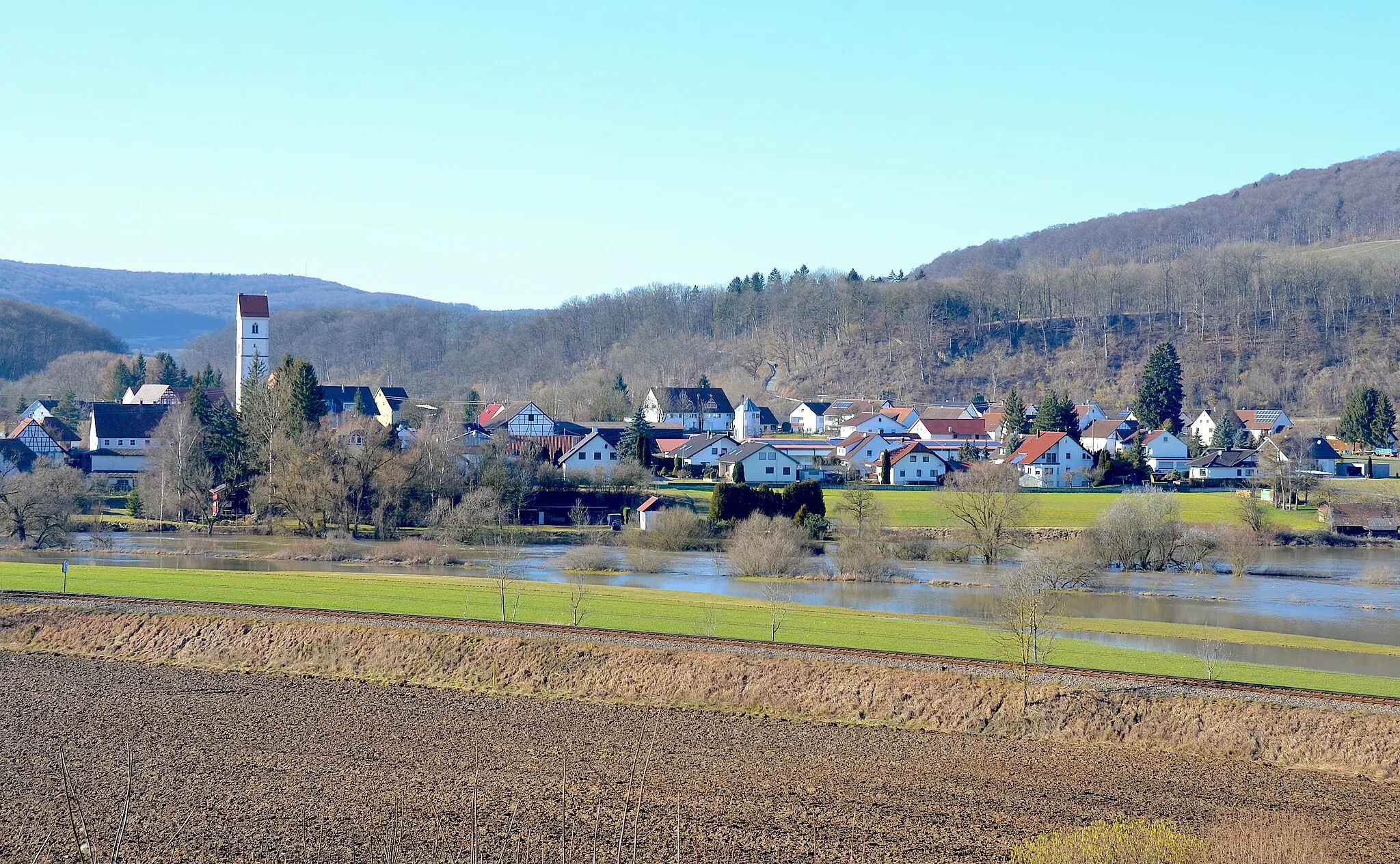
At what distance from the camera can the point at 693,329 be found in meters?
152

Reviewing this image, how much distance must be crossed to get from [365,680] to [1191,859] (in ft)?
48.0

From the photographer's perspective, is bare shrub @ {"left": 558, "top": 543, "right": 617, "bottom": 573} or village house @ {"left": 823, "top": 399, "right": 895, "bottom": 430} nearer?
bare shrub @ {"left": 558, "top": 543, "right": 617, "bottom": 573}

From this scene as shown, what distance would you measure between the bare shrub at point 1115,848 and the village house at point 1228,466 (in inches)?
2356

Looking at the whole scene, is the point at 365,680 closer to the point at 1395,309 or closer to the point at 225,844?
the point at 225,844

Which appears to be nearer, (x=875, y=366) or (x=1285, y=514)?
(x=1285, y=514)

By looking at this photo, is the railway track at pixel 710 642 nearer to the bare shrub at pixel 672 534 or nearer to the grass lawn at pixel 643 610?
→ the grass lawn at pixel 643 610

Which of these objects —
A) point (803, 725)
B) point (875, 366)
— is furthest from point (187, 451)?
point (875, 366)

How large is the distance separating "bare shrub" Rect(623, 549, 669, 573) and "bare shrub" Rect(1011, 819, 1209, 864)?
92.3 feet

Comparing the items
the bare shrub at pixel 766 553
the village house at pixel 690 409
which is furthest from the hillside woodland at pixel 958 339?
the bare shrub at pixel 766 553

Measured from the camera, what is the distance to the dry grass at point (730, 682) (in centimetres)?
1864

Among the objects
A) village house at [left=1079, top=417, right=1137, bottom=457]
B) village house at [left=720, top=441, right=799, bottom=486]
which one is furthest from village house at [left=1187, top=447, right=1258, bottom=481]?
village house at [left=720, top=441, right=799, bottom=486]

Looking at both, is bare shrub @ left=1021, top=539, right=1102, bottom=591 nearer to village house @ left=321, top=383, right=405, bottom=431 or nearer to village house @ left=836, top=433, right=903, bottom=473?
village house @ left=836, top=433, right=903, bottom=473

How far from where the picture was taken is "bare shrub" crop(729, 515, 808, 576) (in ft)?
135

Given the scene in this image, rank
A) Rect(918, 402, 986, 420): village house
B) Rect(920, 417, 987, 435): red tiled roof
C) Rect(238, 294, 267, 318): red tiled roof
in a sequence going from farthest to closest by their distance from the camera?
Rect(918, 402, 986, 420): village house
Rect(920, 417, 987, 435): red tiled roof
Rect(238, 294, 267, 318): red tiled roof
